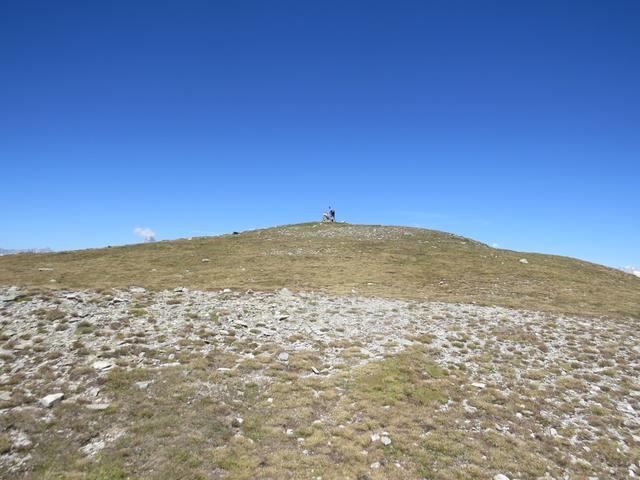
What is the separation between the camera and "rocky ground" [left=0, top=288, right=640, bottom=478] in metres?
12.3

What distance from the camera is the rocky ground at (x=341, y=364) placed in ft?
40.5

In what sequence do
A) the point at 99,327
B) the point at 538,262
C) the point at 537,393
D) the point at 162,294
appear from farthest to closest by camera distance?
the point at 538,262
the point at 162,294
the point at 99,327
the point at 537,393

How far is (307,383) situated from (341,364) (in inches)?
112

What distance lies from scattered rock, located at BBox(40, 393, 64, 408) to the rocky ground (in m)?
0.06

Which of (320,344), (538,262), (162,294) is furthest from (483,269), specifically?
(162,294)

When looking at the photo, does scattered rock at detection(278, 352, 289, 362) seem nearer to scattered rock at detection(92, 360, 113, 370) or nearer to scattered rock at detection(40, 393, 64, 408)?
scattered rock at detection(92, 360, 113, 370)

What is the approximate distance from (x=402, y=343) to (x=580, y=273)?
46.0 metres

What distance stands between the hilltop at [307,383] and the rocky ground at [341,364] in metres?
0.09

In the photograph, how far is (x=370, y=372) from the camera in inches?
717

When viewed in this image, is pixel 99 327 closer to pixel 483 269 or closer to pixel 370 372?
pixel 370 372

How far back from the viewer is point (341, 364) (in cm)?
1906

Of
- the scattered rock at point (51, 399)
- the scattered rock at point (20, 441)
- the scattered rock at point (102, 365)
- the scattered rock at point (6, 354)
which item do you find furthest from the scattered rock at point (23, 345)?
the scattered rock at point (20, 441)

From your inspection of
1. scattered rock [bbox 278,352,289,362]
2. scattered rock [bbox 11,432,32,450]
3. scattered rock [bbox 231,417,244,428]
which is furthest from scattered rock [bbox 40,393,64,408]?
scattered rock [bbox 278,352,289,362]

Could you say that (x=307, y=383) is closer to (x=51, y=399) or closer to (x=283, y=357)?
(x=283, y=357)
